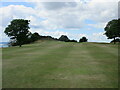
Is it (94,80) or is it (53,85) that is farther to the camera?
(94,80)

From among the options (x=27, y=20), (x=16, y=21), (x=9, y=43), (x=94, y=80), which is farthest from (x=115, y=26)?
(x=94, y=80)

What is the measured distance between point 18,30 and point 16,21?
2.55 m

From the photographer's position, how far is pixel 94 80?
18.7 ft

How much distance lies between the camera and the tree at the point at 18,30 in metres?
36.4

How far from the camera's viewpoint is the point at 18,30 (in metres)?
36.9

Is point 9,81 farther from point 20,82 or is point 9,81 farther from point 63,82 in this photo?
point 63,82

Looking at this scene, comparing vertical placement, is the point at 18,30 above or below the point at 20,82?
above

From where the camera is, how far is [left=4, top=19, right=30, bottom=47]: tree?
119ft

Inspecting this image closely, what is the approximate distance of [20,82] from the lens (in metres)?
5.46

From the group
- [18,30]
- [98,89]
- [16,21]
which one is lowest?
[98,89]

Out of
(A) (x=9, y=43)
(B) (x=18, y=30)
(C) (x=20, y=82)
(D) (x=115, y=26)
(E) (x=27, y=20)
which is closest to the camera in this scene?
(C) (x=20, y=82)

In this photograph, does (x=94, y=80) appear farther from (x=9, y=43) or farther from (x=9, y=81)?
(x=9, y=43)

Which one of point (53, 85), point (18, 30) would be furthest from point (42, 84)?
point (18, 30)

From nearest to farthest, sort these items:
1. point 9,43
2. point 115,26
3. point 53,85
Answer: point 53,85 → point 115,26 → point 9,43
